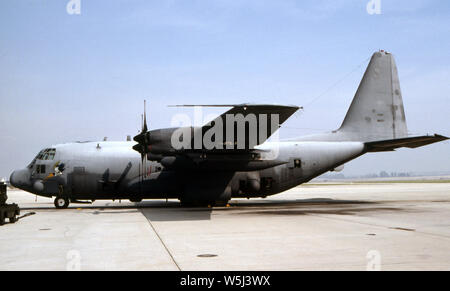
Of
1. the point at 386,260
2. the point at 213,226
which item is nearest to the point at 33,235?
the point at 213,226

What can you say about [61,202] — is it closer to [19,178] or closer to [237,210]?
[19,178]

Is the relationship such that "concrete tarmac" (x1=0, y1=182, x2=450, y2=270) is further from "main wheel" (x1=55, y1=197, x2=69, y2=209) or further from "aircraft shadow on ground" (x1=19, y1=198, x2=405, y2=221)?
"main wheel" (x1=55, y1=197, x2=69, y2=209)

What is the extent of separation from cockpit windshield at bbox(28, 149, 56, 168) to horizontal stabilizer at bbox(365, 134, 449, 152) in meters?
17.6

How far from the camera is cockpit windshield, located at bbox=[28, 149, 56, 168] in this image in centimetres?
2092

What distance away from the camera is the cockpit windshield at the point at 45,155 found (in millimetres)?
20922

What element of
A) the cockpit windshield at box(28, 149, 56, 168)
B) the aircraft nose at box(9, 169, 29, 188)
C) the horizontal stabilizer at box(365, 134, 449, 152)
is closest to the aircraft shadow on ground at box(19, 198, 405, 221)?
the aircraft nose at box(9, 169, 29, 188)

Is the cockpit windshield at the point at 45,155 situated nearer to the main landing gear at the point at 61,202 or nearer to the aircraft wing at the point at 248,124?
the main landing gear at the point at 61,202

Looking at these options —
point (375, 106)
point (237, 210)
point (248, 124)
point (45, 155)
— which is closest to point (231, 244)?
point (248, 124)

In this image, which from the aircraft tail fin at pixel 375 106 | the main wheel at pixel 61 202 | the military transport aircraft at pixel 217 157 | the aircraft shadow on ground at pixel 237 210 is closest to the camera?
the aircraft shadow on ground at pixel 237 210

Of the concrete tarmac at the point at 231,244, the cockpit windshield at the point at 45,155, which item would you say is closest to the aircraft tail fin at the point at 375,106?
the concrete tarmac at the point at 231,244

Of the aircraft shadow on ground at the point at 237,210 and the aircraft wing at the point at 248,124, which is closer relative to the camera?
the aircraft wing at the point at 248,124

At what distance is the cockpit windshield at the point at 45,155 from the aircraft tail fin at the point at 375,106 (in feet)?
53.9

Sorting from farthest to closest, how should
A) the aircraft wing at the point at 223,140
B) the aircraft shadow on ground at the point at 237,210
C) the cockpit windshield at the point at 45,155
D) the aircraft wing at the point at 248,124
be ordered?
the cockpit windshield at the point at 45,155 < the aircraft shadow on ground at the point at 237,210 < the aircraft wing at the point at 223,140 < the aircraft wing at the point at 248,124
